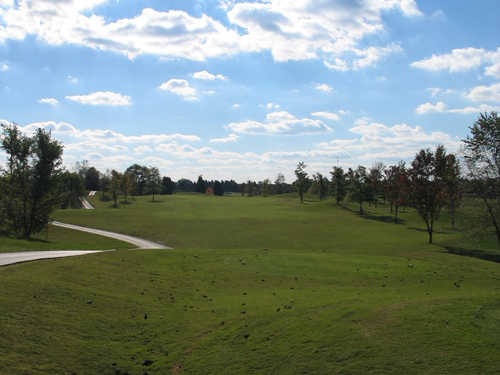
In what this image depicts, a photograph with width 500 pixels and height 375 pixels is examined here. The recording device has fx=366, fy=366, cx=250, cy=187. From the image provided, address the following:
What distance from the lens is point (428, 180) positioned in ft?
157

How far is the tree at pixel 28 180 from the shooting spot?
43.8 m

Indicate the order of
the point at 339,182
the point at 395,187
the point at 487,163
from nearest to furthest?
the point at 487,163
the point at 395,187
the point at 339,182

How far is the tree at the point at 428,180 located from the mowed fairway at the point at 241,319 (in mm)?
26035

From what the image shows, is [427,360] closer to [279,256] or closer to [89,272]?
[89,272]

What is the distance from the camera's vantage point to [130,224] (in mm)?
69000

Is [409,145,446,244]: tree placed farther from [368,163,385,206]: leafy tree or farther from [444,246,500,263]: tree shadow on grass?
[368,163,385,206]: leafy tree

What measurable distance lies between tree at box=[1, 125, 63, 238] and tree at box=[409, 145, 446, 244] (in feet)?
150

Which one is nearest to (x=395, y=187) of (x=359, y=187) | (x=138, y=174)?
(x=359, y=187)

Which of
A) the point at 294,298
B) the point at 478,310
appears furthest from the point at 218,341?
the point at 478,310

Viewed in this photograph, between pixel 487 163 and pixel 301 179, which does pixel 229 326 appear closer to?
pixel 487 163

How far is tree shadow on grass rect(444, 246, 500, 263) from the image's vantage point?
38.6 m

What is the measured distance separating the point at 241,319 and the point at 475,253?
126 ft

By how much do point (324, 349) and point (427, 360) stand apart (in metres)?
2.43

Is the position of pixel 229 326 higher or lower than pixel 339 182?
lower
